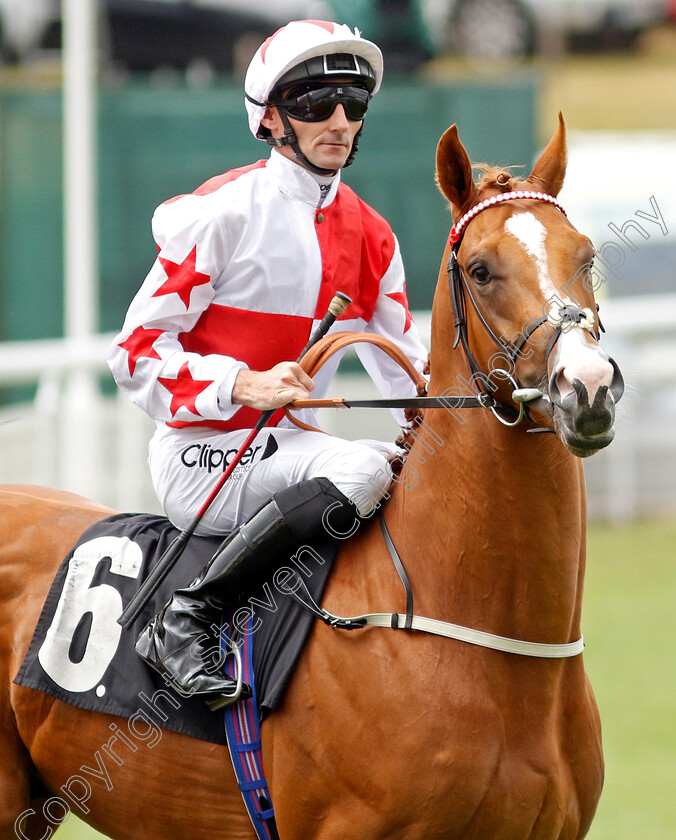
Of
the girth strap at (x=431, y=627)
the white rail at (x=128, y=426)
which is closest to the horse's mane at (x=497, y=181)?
the girth strap at (x=431, y=627)

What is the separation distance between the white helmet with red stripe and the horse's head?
Result: 0.53 meters

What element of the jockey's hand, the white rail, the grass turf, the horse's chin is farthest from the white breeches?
the white rail

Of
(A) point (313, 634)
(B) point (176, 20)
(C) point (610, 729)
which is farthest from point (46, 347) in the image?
(B) point (176, 20)

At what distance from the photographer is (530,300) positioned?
2.62m

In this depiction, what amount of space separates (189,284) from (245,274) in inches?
6.2

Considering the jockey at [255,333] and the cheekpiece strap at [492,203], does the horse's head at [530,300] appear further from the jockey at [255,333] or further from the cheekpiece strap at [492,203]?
the jockey at [255,333]

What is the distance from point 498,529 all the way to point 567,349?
52 centimetres

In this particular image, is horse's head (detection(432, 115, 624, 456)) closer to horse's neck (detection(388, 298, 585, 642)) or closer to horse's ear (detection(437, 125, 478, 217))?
horse's ear (detection(437, 125, 478, 217))

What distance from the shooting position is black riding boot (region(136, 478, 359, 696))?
301 centimetres

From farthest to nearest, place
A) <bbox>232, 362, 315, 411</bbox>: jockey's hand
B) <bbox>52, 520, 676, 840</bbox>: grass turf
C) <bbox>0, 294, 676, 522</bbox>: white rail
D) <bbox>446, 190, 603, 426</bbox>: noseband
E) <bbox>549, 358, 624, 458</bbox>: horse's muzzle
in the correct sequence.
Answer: <bbox>0, 294, 676, 522</bbox>: white rail, <bbox>52, 520, 676, 840</bbox>: grass turf, <bbox>232, 362, 315, 411</bbox>: jockey's hand, <bbox>446, 190, 603, 426</bbox>: noseband, <bbox>549, 358, 624, 458</bbox>: horse's muzzle

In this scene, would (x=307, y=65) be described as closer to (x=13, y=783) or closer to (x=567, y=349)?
(x=567, y=349)

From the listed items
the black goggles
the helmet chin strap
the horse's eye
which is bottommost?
the horse's eye

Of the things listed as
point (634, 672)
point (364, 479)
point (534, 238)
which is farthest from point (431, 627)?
point (634, 672)

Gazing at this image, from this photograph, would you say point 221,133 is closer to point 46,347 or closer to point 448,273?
point 46,347
